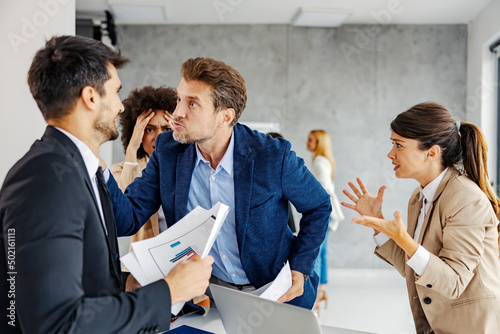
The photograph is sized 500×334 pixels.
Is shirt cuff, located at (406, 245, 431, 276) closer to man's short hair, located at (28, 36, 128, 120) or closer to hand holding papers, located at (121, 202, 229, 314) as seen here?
hand holding papers, located at (121, 202, 229, 314)

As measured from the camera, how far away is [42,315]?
95cm

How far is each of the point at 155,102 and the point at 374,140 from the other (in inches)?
161

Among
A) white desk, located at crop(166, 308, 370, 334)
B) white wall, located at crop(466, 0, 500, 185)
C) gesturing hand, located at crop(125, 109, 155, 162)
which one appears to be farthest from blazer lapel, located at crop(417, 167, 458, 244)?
Result: white wall, located at crop(466, 0, 500, 185)

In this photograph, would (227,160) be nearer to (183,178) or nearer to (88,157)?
(183,178)

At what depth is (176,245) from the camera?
1348 mm

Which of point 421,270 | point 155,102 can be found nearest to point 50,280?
point 421,270

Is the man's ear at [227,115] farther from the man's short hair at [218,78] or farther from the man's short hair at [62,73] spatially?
the man's short hair at [62,73]

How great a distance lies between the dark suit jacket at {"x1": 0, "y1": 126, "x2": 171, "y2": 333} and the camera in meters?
0.94

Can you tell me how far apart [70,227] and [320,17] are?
5155mm

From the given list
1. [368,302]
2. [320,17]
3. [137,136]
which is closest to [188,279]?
[137,136]

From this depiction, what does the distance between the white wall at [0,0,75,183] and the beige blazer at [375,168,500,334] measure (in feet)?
6.47

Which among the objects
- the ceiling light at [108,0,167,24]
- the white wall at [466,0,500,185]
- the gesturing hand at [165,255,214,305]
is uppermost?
the ceiling light at [108,0,167,24]

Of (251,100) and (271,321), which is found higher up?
(251,100)

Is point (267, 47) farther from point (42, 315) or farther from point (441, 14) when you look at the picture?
point (42, 315)
